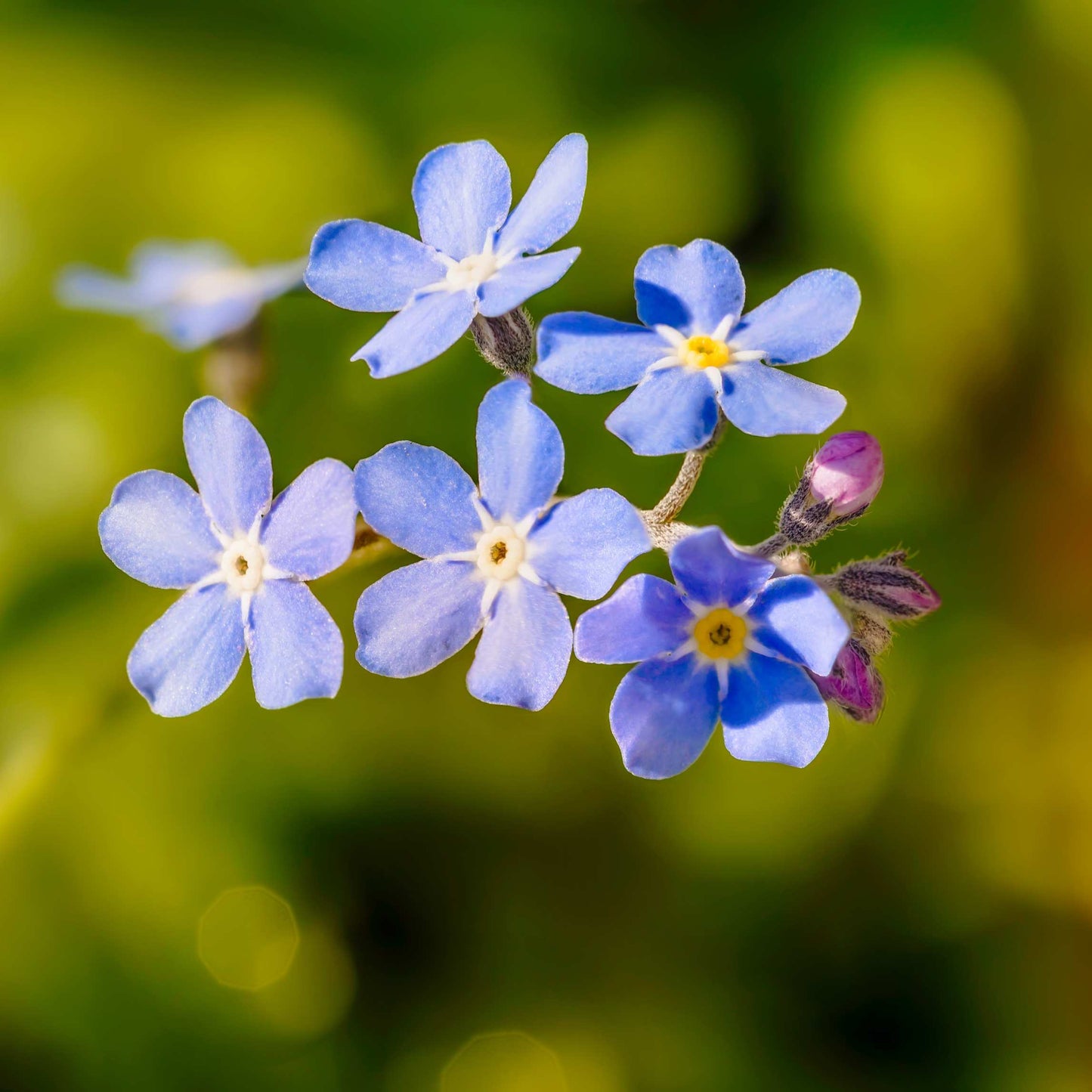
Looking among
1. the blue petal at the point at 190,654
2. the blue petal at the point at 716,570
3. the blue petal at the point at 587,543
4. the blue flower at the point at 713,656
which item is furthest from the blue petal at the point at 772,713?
the blue petal at the point at 190,654

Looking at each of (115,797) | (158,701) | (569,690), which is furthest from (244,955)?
(158,701)

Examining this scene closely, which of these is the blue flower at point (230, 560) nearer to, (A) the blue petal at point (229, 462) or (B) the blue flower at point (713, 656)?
(A) the blue petal at point (229, 462)

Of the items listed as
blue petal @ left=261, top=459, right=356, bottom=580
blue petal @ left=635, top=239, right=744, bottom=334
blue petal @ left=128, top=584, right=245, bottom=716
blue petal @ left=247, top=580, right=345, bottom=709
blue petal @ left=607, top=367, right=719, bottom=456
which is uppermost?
blue petal @ left=635, top=239, right=744, bottom=334

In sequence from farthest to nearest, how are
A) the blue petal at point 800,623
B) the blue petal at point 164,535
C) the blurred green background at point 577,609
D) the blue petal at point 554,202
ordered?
1. the blurred green background at point 577,609
2. the blue petal at point 164,535
3. the blue petal at point 554,202
4. the blue petal at point 800,623

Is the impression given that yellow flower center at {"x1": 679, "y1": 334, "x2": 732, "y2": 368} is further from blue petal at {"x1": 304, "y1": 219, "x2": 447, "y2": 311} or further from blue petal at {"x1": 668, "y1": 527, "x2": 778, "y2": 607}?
blue petal at {"x1": 304, "y1": 219, "x2": 447, "y2": 311}

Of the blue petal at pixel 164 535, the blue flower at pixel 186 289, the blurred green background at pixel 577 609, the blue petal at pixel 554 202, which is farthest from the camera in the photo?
the blurred green background at pixel 577 609

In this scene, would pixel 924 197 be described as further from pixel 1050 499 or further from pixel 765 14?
pixel 1050 499

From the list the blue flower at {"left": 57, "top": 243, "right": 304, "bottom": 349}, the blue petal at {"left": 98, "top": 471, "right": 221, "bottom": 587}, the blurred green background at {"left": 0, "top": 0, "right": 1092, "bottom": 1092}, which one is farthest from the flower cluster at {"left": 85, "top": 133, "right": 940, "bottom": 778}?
the blurred green background at {"left": 0, "top": 0, "right": 1092, "bottom": 1092}
